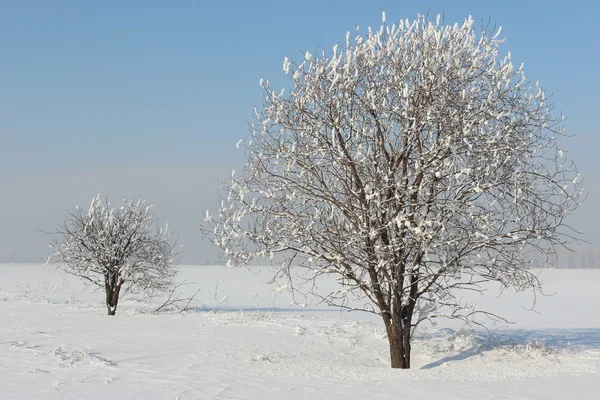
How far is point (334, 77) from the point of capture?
1217 cm

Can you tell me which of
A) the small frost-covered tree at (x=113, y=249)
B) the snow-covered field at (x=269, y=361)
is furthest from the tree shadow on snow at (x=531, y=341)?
the small frost-covered tree at (x=113, y=249)

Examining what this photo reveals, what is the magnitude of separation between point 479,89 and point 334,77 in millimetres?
3003

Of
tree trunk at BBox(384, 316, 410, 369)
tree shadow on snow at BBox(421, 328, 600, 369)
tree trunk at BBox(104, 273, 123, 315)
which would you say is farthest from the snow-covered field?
tree trunk at BBox(104, 273, 123, 315)

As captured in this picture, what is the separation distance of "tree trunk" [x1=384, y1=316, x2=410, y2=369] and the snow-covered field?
1.14 feet

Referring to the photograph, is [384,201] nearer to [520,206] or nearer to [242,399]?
[520,206]

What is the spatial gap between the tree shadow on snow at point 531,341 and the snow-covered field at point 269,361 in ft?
0.14

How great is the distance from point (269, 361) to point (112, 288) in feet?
41.2

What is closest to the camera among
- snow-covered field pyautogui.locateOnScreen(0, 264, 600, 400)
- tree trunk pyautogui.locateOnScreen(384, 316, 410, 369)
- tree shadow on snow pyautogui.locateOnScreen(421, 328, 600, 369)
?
snow-covered field pyautogui.locateOnScreen(0, 264, 600, 400)

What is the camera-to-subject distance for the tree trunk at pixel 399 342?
12.6 m

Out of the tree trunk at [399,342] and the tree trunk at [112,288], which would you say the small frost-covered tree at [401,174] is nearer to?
the tree trunk at [399,342]

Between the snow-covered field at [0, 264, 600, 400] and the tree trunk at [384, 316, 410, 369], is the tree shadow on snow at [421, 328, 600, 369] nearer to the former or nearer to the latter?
the snow-covered field at [0, 264, 600, 400]

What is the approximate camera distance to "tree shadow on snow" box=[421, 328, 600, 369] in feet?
45.4

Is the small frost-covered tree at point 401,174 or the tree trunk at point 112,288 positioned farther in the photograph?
the tree trunk at point 112,288

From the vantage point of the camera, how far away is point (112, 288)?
23125 millimetres
